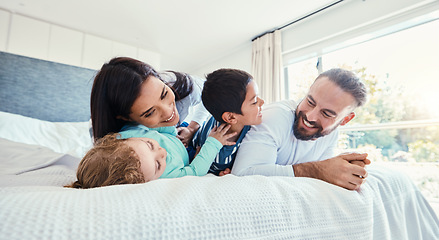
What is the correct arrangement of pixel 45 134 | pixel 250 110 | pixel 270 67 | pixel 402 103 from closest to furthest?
1. pixel 250 110
2. pixel 45 134
3. pixel 402 103
4. pixel 270 67

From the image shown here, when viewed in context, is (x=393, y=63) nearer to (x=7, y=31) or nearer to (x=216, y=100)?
(x=216, y=100)

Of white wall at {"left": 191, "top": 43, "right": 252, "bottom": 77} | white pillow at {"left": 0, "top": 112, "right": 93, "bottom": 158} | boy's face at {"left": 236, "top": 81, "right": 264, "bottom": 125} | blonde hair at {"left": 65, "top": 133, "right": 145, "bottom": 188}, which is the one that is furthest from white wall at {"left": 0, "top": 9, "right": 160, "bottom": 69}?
blonde hair at {"left": 65, "top": 133, "right": 145, "bottom": 188}

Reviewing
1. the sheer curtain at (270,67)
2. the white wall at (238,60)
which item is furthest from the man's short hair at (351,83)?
the white wall at (238,60)

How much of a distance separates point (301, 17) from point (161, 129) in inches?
114

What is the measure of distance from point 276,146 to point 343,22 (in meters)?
2.63

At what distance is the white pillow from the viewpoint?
2021mm

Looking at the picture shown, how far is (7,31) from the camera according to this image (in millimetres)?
2930

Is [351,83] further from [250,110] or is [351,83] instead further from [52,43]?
[52,43]

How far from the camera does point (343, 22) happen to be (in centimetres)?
298

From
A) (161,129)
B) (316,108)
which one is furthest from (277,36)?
(161,129)

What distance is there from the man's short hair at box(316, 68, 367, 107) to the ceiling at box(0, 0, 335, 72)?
2103 mm

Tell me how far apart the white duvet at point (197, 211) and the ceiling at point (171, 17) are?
2.77 m

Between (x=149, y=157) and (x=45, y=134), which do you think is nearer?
(x=149, y=157)

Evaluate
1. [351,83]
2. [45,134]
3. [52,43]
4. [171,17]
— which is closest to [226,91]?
[351,83]
